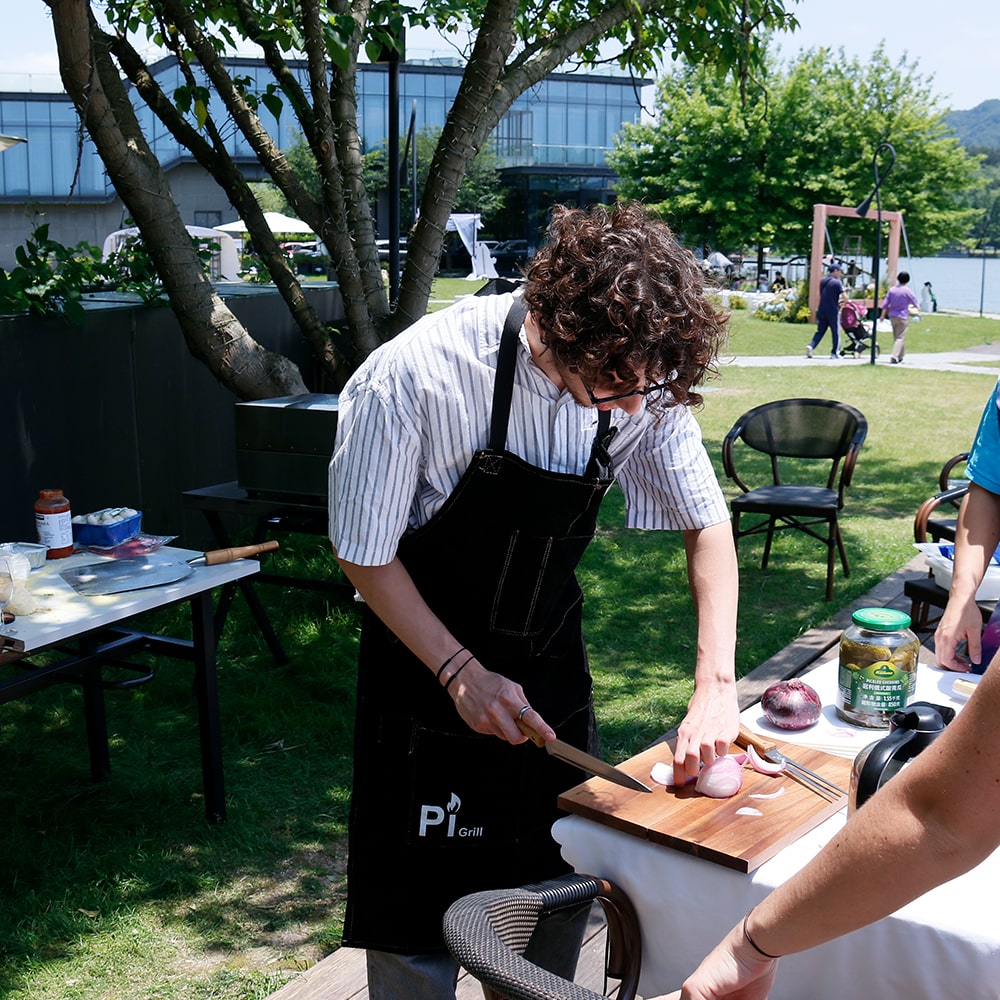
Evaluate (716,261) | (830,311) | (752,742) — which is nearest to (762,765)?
(752,742)

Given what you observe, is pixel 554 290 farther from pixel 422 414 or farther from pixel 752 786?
pixel 752 786

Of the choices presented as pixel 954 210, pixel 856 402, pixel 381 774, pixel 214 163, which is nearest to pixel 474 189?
pixel 954 210

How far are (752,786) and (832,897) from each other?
79 cm

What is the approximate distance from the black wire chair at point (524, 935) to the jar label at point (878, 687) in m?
0.72

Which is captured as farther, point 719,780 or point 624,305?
point 719,780

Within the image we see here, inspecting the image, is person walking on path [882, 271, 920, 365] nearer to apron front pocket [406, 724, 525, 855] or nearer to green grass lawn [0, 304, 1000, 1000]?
green grass lawn [0, 304, 1000, 1000]

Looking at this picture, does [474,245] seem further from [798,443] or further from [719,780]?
[719,780]

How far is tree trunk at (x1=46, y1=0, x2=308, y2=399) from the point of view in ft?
15.7

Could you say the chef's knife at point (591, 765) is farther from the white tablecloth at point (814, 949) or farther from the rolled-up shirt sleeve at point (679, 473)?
the rolled-up shirt sleeve at point (679, 473)

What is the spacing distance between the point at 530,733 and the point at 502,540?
0.35 meters

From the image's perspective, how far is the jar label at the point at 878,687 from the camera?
7.32 feet

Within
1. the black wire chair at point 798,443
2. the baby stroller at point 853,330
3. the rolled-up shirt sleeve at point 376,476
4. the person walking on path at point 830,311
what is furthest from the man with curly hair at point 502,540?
the baby stroller at point 853,330

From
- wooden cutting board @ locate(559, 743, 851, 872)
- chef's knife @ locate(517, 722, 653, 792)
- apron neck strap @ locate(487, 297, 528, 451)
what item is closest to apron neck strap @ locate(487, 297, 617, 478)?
apron neck strap @ locate(487, 297, 528, 451)

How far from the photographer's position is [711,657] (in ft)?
6.93
